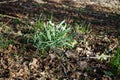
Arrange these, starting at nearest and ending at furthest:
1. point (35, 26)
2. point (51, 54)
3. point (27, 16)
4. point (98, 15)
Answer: point (51, 54)
point (35, 26)
point (27, 16)
point (98, 15)

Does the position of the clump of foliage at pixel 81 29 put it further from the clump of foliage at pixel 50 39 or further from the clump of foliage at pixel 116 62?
the clump of foliage at pixel 116 62

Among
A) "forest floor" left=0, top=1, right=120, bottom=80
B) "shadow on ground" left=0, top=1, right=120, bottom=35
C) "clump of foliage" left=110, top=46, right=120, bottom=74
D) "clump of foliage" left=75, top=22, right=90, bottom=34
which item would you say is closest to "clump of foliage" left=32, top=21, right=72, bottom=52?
"forest floor" left=0, top=1, right=120, bottom=80

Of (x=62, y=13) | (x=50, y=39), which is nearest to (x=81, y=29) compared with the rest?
(x=62, y=13)

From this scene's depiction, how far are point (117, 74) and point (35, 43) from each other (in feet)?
4.29

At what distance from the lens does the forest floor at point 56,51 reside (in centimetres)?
403

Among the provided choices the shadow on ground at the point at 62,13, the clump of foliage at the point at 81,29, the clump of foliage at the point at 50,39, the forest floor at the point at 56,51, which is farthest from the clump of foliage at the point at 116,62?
the shadow on ground at the point at 62,13

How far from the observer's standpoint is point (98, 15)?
5.79 meters

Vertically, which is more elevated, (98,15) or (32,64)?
(98,15)

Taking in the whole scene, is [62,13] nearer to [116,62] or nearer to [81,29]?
[81,29]

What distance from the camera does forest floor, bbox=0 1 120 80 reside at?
13.2 ft

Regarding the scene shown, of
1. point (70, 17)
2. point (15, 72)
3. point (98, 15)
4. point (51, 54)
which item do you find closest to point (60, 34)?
point (51, 54)

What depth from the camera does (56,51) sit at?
434 centimetres

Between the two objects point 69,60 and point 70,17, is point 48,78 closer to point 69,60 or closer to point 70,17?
point 69,60

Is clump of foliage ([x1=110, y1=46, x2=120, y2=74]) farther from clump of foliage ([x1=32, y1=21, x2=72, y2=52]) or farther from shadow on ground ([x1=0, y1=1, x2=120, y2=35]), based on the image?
shadow on ground ([x1=0, y1=1, x2=120, y2=35])
